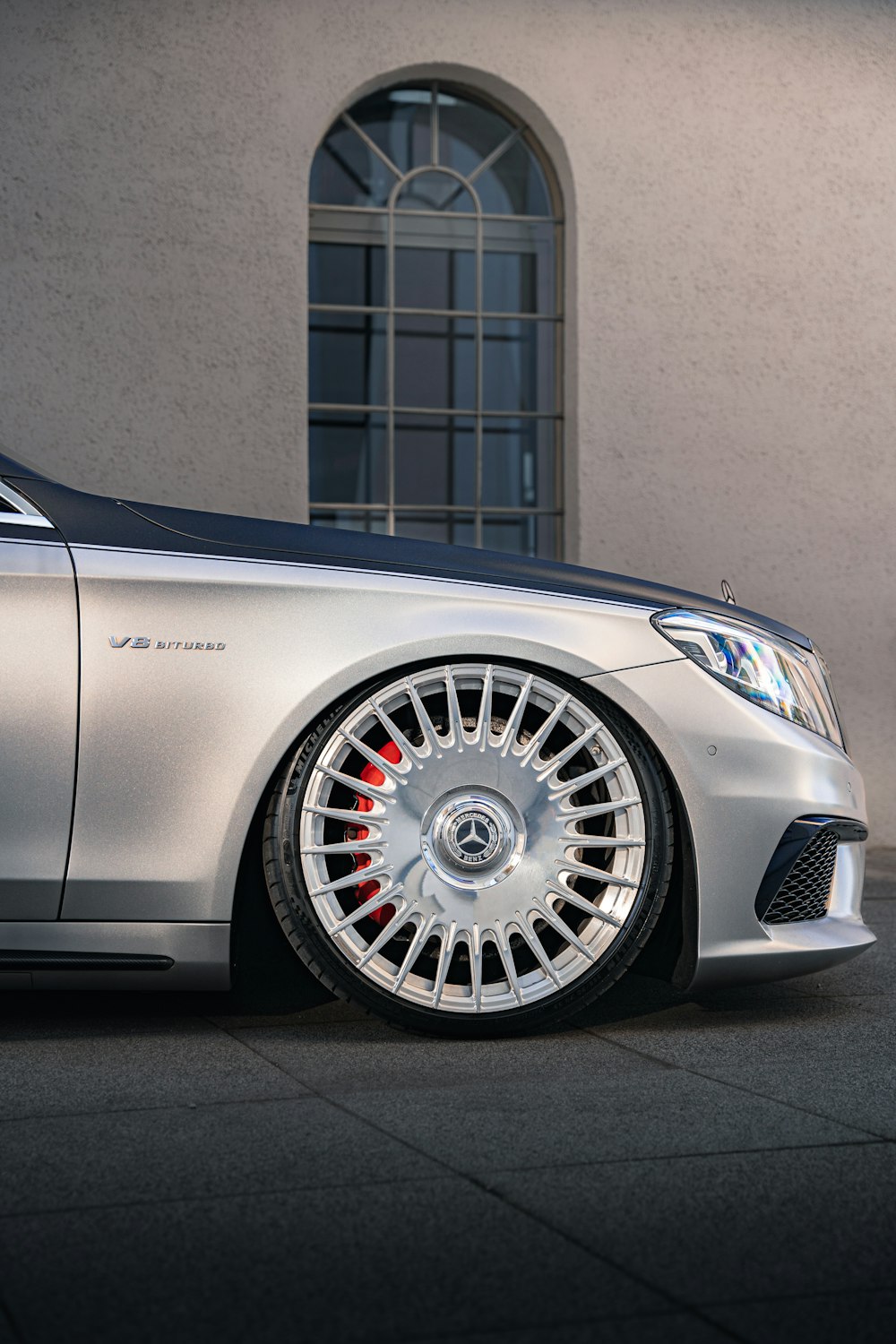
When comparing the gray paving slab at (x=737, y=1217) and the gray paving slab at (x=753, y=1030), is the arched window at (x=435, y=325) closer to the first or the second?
the gray paving slab at (x=753, y=1030)

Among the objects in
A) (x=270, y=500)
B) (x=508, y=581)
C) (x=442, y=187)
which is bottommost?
(x=508, y=581)

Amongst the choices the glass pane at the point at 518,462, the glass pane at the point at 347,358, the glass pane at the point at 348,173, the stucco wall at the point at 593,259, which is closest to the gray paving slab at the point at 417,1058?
the stucco wall at the point at 593,259

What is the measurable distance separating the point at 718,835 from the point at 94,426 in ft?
15.2

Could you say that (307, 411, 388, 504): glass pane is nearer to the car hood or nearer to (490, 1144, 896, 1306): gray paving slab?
the car hood

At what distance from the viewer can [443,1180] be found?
2.18 meters

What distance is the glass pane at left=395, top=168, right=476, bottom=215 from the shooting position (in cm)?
759

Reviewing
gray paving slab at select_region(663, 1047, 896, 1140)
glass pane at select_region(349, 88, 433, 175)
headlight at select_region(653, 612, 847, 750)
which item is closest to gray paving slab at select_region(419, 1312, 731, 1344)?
gray paving slab at select_region(663, 1047, 896, 1140)

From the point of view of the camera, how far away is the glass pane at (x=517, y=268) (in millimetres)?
7641

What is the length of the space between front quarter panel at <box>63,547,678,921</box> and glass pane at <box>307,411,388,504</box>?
4.47 metres

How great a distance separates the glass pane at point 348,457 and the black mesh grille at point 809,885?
4.58 m

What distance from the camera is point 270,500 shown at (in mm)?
6992

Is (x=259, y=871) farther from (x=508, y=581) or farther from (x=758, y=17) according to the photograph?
(x=758, y=17)

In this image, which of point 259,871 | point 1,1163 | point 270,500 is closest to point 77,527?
point 259,871

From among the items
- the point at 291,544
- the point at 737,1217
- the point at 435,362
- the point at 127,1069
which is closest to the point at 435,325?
the point at 435,362
